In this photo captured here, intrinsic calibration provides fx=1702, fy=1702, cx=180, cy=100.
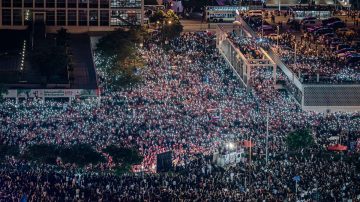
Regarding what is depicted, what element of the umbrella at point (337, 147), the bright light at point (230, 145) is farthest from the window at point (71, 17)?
the umbrella at point (337, 147)

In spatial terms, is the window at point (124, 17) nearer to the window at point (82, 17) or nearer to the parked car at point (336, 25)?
the window at point (82, 17)

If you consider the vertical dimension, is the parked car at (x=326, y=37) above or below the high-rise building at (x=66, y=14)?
below

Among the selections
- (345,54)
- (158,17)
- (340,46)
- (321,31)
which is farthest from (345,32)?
(158,17)

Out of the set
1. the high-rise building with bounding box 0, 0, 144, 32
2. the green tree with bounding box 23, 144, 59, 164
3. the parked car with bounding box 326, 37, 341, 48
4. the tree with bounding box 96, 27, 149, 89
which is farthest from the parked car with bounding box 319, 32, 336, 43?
the green tree with bounding box 23, 144, 59, 164

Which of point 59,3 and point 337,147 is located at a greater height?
point 59,3

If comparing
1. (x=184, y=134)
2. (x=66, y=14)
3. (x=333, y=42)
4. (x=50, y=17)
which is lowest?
(x=184, y=134)

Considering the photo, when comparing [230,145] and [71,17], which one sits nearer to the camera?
[230,145]

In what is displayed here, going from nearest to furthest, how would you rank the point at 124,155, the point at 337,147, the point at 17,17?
the point at 124,155, the point at 337,147, the point at 17,17

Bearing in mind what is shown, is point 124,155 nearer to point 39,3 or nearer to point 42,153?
point 42,153
